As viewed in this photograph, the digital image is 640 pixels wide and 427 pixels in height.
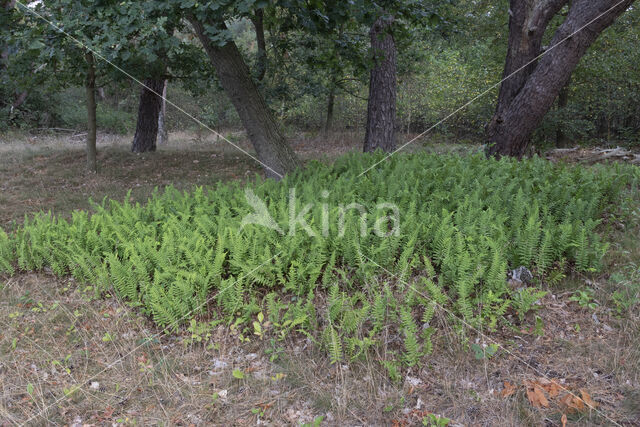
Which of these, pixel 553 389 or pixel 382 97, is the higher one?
pixel 382 97

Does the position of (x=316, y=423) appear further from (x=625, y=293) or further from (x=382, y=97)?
(x=382, y=97)

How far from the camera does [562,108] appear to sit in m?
13.5

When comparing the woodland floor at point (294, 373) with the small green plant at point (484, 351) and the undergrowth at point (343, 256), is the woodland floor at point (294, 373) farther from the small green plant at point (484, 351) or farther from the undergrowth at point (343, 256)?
the undergrowth at point (343, 256)

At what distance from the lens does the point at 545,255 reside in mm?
3811

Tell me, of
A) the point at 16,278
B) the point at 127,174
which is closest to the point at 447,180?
the point at 16,278

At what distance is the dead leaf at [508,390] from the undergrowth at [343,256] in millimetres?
487

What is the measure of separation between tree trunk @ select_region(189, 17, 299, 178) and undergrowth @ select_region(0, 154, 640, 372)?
74.5 inches

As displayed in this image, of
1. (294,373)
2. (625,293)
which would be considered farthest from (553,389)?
(294,373)

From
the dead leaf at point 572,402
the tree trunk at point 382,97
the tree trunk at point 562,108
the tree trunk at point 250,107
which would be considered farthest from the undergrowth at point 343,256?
the tree trunk at point 562,108

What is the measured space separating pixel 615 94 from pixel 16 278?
629 inches

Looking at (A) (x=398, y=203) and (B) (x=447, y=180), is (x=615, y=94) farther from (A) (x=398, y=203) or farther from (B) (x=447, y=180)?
(A) (x=398, y=203)

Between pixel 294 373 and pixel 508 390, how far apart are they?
1382 mm

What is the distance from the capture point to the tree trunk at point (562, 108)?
13780 millimetres

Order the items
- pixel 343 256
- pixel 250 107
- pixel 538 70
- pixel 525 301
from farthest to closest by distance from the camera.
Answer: pixel 538 70 < pixel 250 107 < pixel 343 256 < pixel 525 301
